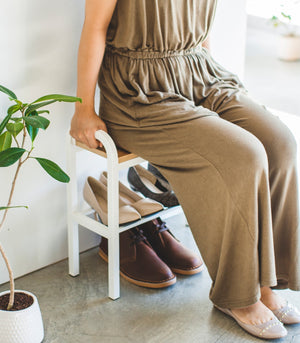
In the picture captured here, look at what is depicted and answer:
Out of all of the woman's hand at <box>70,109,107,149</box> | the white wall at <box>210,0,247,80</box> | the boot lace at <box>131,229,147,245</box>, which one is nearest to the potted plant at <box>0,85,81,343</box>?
the woman's hand at <box>70,109,107,149</box>

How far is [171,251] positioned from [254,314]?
1.39ft

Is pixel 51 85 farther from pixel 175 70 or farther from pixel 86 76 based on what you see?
pixel 175 70

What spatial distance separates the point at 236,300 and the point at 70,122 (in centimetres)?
83

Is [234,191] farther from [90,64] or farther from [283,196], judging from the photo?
[90,64]

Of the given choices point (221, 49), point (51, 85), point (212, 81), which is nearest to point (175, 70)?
point (212, 81)

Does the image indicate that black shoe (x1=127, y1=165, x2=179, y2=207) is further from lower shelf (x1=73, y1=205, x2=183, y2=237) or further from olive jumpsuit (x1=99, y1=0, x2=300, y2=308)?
olive jumpsuit (x1=99, y1=0, x2=300, y2=308)

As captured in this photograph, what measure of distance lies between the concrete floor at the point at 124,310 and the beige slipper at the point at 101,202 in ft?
0.84

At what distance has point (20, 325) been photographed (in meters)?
1.69

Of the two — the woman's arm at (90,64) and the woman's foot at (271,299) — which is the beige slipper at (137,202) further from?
the woman's foot at (271,299)

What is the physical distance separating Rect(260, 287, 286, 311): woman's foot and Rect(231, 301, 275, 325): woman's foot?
0.14 feet

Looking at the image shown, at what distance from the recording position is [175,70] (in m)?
1.94

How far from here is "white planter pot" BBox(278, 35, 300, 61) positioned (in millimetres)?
5257

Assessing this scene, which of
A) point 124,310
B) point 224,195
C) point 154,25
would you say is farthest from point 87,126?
point 124,310

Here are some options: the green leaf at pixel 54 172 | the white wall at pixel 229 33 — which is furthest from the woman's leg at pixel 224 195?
the white wall at pixel 229 33
